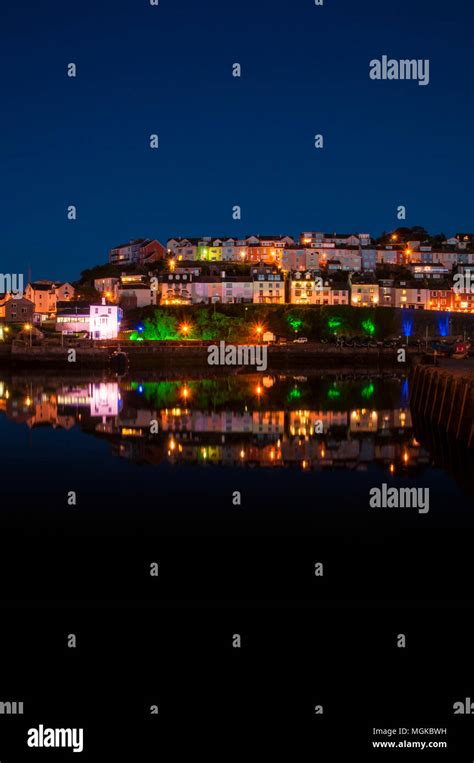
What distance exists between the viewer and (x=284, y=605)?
9.26 meters

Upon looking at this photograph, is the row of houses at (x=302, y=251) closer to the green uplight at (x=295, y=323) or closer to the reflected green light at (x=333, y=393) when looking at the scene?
the green uplight at (x=295, y=323)

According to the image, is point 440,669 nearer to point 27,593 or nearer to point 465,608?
point 465,608

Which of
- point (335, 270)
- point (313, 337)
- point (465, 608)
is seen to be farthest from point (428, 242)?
point (465, 608)

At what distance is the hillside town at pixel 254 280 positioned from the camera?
246ft

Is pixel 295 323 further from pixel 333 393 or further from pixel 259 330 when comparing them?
pixel 333 393

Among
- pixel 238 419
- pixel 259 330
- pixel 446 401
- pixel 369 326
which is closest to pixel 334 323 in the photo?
pixel 369 326

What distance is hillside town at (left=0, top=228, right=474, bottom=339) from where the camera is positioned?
75.1 metres

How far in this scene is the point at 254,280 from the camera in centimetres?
8256

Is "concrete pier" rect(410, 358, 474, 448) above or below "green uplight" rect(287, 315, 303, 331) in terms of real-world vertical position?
below

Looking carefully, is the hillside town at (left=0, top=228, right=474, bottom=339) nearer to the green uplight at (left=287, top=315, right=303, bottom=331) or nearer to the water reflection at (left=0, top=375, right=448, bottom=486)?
the green uplight at (left=287, top=315, right=303, bottom=331)

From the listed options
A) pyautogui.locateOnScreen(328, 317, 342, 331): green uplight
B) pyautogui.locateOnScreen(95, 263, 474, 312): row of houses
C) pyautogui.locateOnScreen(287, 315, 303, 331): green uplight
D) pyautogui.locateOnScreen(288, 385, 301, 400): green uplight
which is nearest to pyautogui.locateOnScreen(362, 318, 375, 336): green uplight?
pyautogui.locateOnScreen(328, 317, 342, 331): green uplight

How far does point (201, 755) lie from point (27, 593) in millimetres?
3852

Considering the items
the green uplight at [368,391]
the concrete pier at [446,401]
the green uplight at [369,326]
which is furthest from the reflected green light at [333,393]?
the green uplight at [369,326]

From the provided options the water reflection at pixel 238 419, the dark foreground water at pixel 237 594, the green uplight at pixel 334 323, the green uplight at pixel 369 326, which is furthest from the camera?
the green uplight at pixel 369 326
